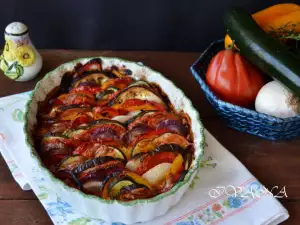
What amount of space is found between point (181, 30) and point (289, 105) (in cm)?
70

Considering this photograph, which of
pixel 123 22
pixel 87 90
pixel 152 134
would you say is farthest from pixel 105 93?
pixel 123 22

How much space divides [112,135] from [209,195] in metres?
0.21

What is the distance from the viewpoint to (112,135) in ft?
2.55

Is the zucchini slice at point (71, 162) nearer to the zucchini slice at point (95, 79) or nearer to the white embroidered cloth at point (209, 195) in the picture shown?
the white embroidered cloth at point (209, 195)

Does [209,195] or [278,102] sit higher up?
[278,102]

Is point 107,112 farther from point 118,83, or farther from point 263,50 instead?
point 263,50

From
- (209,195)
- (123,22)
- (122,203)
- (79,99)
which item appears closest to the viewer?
(122,203)

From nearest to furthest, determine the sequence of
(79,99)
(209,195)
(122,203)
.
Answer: (122,203) < (209,195) < (79,99)

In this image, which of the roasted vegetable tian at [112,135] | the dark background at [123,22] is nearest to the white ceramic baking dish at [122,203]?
the roasted vegetable tian at [112,135]

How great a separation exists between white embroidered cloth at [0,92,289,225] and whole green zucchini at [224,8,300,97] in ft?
0.61

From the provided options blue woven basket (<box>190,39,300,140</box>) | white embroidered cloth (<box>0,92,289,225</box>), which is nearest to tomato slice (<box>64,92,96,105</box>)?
white embroidered cloth (<box>0,92,289,225</box>)

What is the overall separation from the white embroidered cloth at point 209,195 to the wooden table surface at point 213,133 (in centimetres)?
2

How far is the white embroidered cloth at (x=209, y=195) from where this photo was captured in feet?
2.34

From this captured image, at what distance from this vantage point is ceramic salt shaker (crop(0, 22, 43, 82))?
0.96 m
